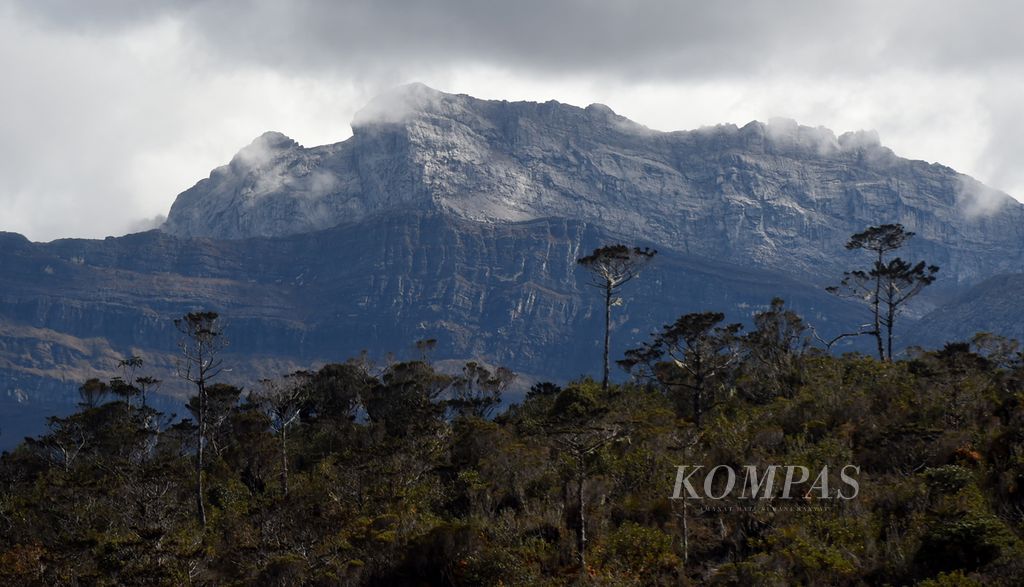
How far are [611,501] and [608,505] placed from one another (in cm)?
56

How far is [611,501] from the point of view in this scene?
37.5 m

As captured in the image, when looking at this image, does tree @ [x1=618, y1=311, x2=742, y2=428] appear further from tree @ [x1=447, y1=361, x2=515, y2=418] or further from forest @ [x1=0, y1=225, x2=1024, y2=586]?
tree @ [x1=447, y1=361, x2=515, y2=418]

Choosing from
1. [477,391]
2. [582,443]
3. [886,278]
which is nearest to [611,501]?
[582,443]

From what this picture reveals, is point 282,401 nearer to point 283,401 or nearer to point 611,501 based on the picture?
point 283,401

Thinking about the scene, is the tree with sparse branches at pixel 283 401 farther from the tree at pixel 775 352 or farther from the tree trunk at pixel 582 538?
the tree at pixel 775 352

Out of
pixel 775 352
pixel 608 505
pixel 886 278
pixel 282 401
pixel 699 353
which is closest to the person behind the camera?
pixel 608 505

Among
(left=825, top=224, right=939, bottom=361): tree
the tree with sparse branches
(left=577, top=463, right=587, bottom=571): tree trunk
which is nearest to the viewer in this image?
(left=577, top=463, right=587, bottom=571): tree trunk

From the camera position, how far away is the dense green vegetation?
97.5 ft

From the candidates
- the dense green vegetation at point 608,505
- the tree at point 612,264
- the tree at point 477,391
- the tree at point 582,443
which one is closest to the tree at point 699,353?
the dense green vegetation at point 608,505

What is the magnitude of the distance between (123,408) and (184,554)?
54682mm

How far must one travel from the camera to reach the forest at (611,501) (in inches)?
1176

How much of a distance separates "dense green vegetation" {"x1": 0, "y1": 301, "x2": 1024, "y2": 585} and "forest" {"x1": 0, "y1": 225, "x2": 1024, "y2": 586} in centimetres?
9

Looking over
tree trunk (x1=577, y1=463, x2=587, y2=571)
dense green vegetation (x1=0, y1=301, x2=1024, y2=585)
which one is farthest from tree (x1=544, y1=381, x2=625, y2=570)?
dense green vegetation (x1=0, y1=301, x2=1024, y2=585)

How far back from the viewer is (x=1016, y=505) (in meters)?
29.8
